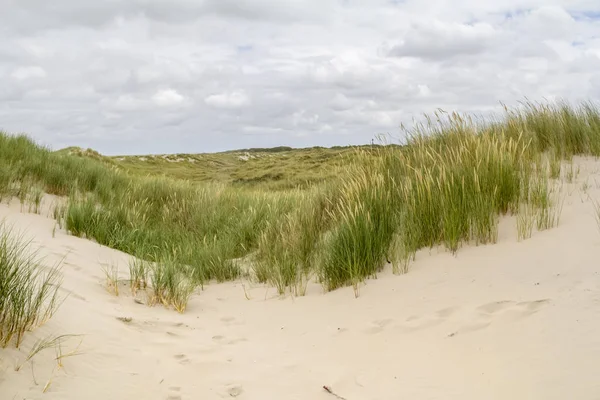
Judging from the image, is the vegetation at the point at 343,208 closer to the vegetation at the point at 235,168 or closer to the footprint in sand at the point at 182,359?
the footprint in sand at the point at 182,359

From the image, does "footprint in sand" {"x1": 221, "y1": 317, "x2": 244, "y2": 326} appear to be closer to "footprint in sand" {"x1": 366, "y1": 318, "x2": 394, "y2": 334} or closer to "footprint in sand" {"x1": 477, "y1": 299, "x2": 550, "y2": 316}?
"footprint in sand" {"x1": 366, "y1": 318, "x2": 394, "y2": 334}

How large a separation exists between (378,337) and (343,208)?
2186mm

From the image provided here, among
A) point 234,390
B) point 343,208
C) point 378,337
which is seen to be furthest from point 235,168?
point 234,390

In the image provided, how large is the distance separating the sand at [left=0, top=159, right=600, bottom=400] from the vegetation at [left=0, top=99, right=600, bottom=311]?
27 cm

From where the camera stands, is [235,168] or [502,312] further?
[235,168]

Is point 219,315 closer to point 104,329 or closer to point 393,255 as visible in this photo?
point 104,329

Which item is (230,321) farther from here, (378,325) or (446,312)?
(446,312)

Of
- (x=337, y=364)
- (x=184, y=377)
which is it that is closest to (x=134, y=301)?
(x=184, y=377)

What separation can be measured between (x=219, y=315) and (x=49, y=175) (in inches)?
250

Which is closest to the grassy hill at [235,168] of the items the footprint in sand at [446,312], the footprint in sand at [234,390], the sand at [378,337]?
the sand at [378,337]

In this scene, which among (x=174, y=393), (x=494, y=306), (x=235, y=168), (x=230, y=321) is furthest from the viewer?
(x=235, y=168)

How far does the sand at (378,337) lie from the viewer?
8.71 feet

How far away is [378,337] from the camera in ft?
12.0

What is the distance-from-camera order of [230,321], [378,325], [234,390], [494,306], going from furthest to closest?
1. [230,321]
2. [378,325]
3. [494,306]
4. [234,390]
